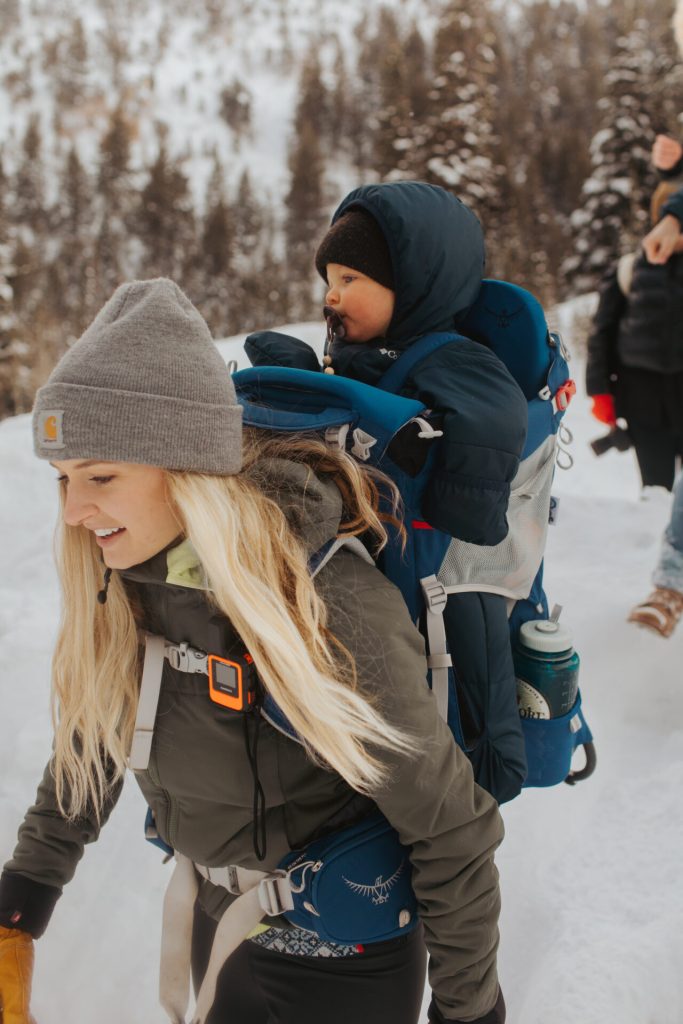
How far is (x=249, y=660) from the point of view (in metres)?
1.16

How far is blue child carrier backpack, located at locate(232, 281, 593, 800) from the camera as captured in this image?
1.25m

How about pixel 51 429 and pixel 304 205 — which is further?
pixel 304 205

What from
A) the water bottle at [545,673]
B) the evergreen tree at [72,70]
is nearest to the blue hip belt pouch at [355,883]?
the water bottle at [545,673]

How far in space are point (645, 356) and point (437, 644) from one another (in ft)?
8.20

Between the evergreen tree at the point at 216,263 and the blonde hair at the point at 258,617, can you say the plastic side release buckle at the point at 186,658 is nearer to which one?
the blonde hair at the point at 258,617

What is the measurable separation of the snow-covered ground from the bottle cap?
95 centimetres

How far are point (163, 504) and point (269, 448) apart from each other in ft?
0.70

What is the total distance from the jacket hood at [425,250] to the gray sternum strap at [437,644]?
0.52 m

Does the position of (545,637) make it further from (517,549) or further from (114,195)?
(114,195)

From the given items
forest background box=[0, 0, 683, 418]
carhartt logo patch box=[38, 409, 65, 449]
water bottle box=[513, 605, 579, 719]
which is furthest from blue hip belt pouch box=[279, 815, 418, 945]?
forest background box=[0, 0, 683, 418]

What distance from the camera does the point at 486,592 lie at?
138cm

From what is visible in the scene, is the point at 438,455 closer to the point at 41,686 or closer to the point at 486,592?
the point at 486,592

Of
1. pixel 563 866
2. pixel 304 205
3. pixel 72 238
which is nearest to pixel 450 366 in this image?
pixel 563 866

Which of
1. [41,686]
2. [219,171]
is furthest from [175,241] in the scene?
[41,686]
